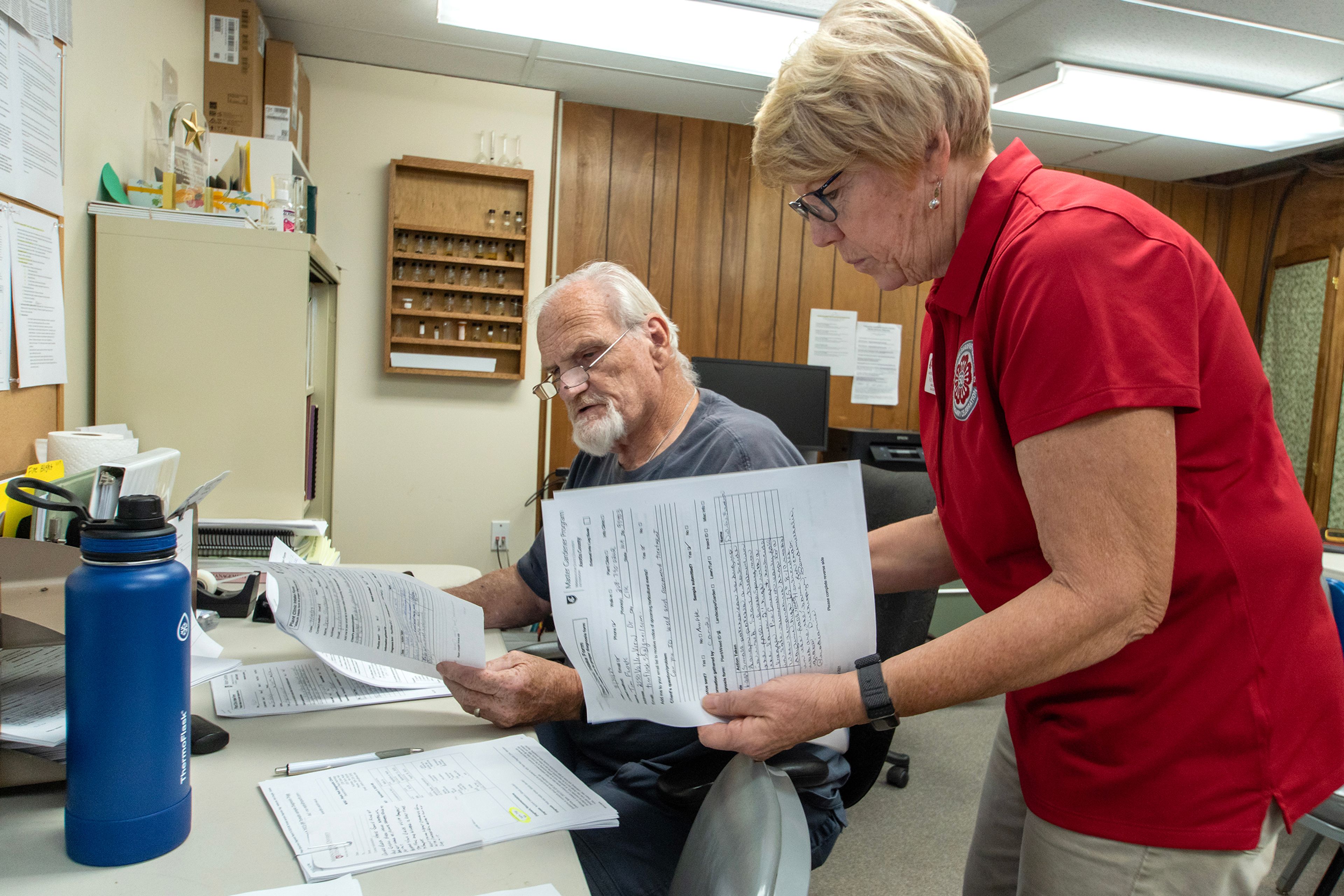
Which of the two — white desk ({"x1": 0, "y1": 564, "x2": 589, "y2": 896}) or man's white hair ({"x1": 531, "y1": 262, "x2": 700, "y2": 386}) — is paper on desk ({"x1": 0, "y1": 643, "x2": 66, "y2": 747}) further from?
man's white hair ({"x1": 531, "y1": 262, "x2": 700, "y2": 386})

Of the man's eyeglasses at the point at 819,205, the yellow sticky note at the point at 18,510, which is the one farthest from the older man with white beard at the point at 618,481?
the yellow sticky note at the point at 18,510

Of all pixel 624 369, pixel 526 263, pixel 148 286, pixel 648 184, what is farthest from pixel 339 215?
pixel 624 369

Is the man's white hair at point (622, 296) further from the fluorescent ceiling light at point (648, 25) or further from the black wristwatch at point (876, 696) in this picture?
the fluorescent ceiling light at point (648, 25)

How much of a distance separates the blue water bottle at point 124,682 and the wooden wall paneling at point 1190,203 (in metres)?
4.93

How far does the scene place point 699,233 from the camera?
12.2ft

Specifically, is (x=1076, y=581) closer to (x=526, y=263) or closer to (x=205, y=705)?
(x=205, y=705)

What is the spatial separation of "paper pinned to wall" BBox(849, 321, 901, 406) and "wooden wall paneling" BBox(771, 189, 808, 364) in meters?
0.31

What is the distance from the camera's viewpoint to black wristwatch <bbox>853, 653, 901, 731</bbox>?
0.72 meters

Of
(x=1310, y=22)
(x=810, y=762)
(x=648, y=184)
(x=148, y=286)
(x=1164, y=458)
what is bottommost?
(x=810, y=762)

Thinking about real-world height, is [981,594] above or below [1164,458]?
below

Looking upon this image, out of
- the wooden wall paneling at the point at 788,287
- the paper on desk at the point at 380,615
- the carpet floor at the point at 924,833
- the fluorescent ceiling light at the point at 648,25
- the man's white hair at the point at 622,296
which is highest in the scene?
the fluorescent ceiling light at the point at 648,25

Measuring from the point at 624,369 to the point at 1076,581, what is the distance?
940 mm

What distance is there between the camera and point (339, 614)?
90 centimetres

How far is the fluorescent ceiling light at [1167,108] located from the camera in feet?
9.59
